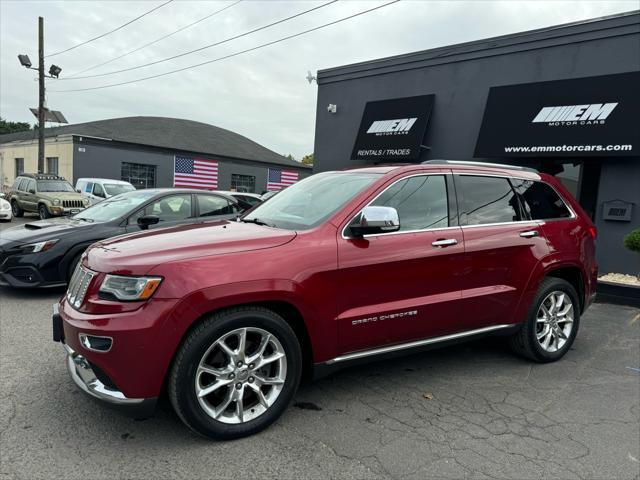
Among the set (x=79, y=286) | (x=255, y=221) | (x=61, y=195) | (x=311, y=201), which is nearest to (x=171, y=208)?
(x=255, y=221)

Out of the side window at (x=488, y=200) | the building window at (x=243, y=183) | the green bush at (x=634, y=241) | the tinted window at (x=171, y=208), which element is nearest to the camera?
the side window at (x=488, y=200)

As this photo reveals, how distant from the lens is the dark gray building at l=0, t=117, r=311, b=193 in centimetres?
2727

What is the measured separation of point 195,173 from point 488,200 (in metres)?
30.0

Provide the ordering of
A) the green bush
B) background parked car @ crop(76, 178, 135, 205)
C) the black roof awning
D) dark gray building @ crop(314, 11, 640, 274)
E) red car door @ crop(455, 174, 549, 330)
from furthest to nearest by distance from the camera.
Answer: background parked car @ crop(76, 178, 135, 205) < dark gray building @ crop(314, 11, 640, 274) < the black roof awning < the green bush < red car door @ crop(455, 174, 549, 330)

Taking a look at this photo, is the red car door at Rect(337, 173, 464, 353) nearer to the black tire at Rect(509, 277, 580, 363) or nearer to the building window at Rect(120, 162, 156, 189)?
the black tire at Rect(509, 277, 580, 363)

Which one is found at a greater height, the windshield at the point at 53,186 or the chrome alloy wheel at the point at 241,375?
the windshield at the point at 53,186

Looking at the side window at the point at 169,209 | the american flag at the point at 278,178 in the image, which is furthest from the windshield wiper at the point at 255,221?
the american flag at the point at 278,178

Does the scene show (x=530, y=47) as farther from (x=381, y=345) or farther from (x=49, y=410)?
(x=49, y=410)

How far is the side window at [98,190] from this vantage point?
58.9 ft

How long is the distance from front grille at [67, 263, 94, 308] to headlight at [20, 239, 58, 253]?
10.5ft

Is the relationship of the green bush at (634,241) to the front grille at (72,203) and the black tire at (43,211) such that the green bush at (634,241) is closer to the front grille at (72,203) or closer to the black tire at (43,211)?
the front grille at (72,203)

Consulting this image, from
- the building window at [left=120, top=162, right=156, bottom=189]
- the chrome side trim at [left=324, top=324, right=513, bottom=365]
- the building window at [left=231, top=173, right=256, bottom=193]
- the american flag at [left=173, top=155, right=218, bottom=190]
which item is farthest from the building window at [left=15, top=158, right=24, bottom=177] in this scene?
the chrome side trim at [left=324, top=324, right=513, bottom=365]

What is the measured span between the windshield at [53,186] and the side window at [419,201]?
16.8 m

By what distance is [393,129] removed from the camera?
1166 centimetres
